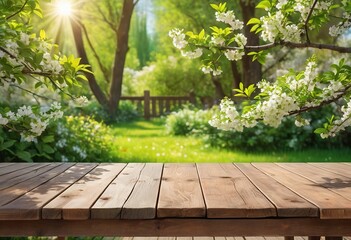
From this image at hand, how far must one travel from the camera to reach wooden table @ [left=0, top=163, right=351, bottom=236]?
1980mm

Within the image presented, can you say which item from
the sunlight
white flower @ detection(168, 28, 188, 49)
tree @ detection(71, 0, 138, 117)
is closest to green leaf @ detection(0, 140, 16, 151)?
white flower @ detection(168, 28, 188, 49)

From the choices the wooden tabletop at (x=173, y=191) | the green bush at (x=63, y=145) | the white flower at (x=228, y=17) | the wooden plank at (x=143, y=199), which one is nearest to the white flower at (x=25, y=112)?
the wooden tabletop at (x=173, y=191)

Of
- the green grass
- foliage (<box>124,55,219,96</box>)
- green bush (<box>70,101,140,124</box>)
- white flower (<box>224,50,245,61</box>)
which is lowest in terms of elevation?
the green grass

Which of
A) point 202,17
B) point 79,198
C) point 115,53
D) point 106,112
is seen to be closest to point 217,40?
point 79,198

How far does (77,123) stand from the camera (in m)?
7.86

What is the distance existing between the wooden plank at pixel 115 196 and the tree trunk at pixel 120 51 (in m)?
13.8

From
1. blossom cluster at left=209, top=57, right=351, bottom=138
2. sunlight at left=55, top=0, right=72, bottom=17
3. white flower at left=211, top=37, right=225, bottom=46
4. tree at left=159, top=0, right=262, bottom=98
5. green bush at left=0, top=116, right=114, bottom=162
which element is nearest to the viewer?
blossom cluster at left=209, top=57, right=351, bottom=138

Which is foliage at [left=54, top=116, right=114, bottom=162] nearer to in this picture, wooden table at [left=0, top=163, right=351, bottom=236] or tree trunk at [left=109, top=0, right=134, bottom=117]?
wooden table at [left=0, top=163, right=351, bottom=236]

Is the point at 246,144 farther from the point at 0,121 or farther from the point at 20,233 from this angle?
the point at 20,233

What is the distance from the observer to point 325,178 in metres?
2.76

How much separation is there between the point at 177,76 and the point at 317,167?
22002 mm

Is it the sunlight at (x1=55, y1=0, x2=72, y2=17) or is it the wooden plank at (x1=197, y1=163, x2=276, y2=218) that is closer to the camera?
the wooden plank at (x1=197, y1=163, x2=276, y2=218)

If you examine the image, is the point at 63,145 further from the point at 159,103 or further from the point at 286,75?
the point at 159,103

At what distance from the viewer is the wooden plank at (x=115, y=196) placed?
198cm
